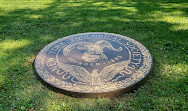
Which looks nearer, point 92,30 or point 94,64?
point 94,64

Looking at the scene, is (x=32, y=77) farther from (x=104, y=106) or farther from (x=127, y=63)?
(x=127, y=63)

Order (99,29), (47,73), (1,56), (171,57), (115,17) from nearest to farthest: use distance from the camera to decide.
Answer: (47,73)
(171,57)
(1,56)
(99,29)
(115,17)

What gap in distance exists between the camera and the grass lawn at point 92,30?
2489mm

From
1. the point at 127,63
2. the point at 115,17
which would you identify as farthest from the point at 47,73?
the point at 115,17

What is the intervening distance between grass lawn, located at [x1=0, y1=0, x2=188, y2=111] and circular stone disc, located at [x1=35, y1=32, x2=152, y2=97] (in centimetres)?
18

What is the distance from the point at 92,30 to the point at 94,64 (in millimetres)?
1953

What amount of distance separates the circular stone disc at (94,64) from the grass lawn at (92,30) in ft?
0.58

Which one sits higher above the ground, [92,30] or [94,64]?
[94,64]

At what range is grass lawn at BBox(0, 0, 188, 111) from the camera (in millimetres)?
2489

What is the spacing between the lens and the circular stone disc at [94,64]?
2566 millimetres

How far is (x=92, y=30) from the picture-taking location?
4758 mm

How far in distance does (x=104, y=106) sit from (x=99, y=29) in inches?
111

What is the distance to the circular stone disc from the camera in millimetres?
2566

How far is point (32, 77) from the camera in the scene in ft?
9.96
